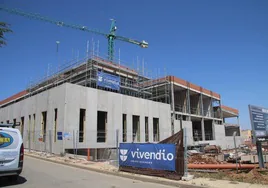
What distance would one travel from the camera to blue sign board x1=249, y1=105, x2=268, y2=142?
12.5 meters

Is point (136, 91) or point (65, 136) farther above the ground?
point (136, 91)

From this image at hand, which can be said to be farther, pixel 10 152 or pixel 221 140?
pixel 221 140

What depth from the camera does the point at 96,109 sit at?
2642 centimetres

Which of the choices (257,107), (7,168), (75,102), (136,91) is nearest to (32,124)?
(75,102)

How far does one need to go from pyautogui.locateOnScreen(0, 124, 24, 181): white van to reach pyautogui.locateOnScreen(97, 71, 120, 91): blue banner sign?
64.7 ft

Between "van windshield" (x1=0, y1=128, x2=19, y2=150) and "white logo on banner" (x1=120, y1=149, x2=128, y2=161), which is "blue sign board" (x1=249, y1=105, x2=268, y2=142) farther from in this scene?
"van windshield" (x1=0, y1=128, x2=19, y2=150)

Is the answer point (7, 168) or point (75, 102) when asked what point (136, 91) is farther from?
point (7, 168)

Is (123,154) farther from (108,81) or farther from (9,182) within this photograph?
(108,81)

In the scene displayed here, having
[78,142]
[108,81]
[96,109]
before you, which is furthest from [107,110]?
[78,142]

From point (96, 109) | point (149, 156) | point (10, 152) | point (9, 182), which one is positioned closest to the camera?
point (10, 152)

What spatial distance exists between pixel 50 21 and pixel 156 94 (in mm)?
38366

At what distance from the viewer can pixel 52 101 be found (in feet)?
84.9

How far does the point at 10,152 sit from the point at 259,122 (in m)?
11.9

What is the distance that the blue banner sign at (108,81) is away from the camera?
2889cm
